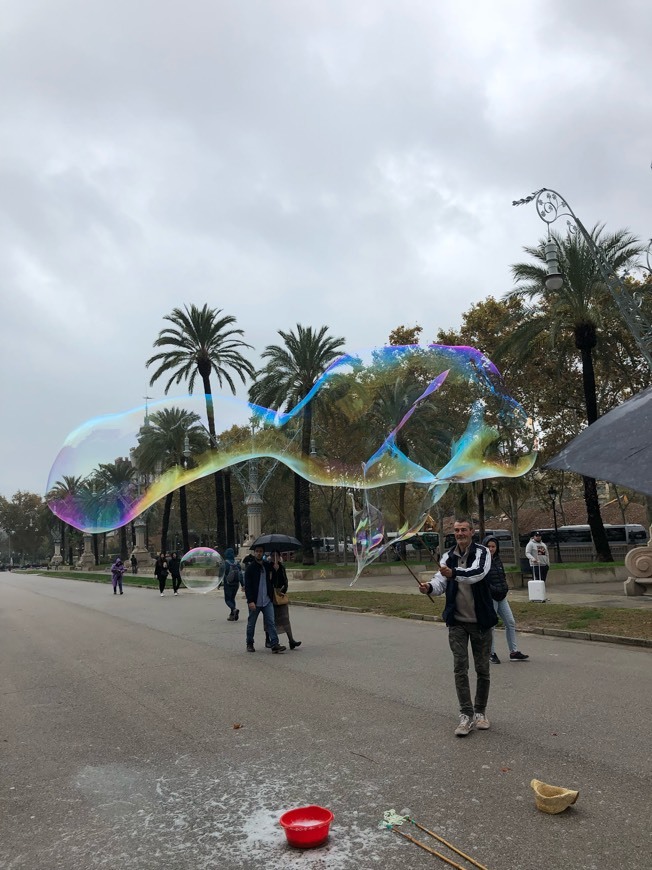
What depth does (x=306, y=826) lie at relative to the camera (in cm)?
360

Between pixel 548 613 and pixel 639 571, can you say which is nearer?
pixel 548 613

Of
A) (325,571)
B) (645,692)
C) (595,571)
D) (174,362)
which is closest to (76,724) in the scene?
(645,692)

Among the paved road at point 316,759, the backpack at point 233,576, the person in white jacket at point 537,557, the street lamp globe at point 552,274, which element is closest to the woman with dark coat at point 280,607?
the paved road at point 316,759

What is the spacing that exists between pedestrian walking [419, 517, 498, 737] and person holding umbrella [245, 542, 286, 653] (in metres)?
5.22

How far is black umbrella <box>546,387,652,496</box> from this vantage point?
399cm

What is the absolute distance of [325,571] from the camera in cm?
3206

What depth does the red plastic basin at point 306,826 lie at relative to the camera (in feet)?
11.7

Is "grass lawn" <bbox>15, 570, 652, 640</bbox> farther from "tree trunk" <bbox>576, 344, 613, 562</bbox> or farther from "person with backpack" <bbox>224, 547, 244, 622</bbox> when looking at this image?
"tree trunk" <bbox>576, 344, 613, 562</bbox>

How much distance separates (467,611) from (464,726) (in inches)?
37.8

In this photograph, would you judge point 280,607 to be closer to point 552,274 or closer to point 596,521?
point 552,274

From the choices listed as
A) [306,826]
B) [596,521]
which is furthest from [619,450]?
[596,521]

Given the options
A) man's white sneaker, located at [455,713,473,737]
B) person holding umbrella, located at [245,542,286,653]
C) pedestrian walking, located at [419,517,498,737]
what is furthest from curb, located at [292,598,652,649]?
man's white sneaker, located at [455,713,473,737]

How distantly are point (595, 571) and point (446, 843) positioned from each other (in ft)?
68.4

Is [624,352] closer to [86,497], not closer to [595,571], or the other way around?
[595,571]
